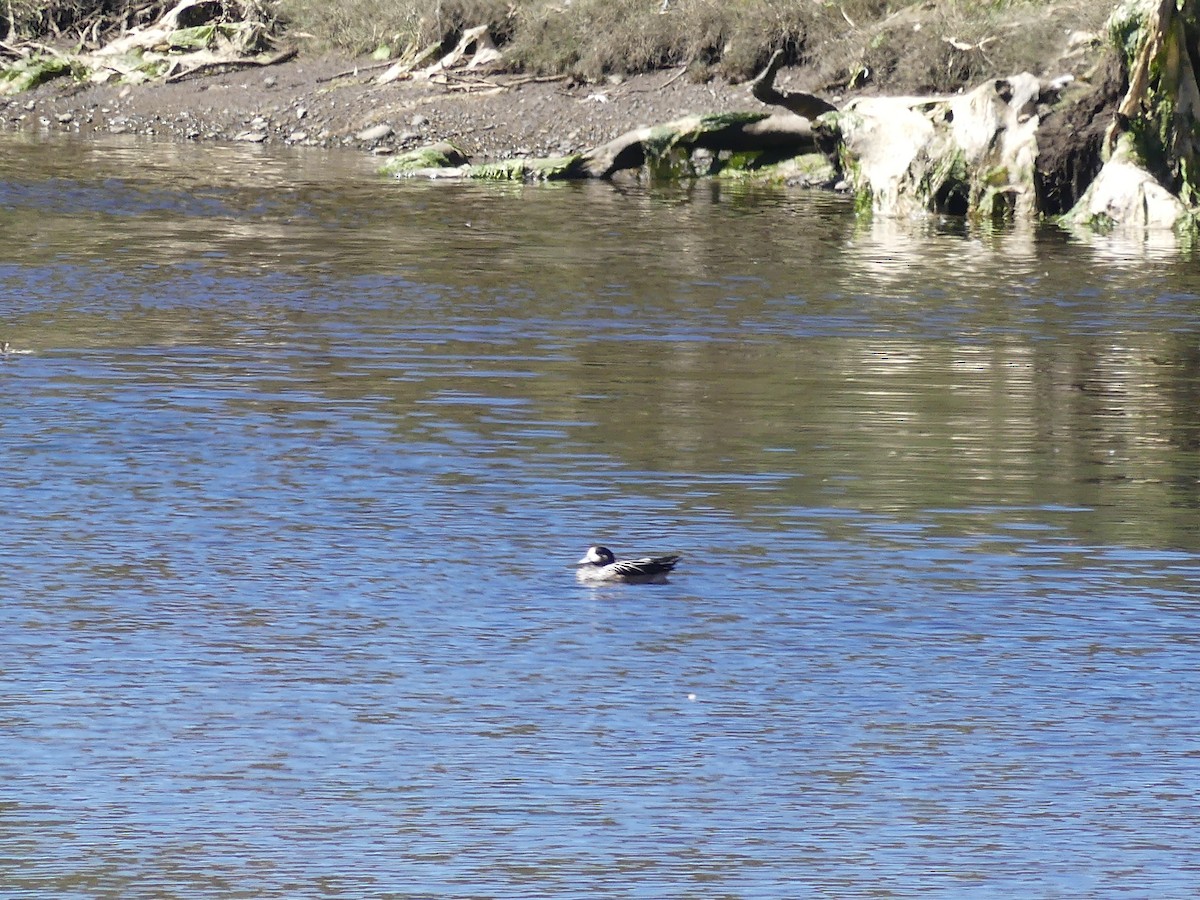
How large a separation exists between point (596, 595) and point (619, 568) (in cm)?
15

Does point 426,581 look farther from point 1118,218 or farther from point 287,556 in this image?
point 1118,218

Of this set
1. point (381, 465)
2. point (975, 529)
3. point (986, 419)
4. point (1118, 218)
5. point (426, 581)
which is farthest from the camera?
point (1118, 218)

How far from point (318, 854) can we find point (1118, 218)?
64.9 feet

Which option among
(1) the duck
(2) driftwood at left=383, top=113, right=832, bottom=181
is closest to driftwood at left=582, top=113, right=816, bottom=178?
(2) driftwood at left=383, top=113, right=832, bottom=181

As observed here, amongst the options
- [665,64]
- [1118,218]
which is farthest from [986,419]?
[665,64]

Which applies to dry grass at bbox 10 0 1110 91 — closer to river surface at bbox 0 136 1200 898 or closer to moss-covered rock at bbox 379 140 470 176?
moss-covered rock at bbox 379 140 470 176

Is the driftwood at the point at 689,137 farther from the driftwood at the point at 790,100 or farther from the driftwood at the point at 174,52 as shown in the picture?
the driftwood at the point at 174,52

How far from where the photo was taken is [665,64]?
3631 centimetres

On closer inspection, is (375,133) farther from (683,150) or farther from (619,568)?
(619,568)

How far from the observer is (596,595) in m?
9.08

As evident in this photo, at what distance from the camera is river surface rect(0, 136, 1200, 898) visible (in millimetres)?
6422

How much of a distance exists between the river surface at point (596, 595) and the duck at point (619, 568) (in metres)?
0.10

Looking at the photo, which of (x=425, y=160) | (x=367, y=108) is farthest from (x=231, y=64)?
A: (x=425, y=160)

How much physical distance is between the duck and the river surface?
10 centimetres
